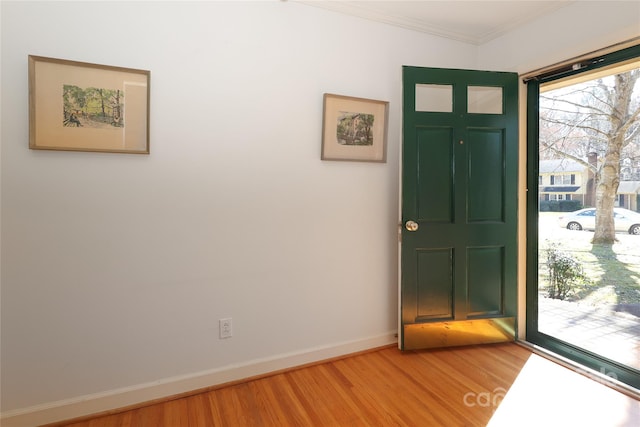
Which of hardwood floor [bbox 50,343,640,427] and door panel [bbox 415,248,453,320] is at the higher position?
door panel [bbox 415,248,453,320]

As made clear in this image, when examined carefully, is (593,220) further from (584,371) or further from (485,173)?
(584,371)

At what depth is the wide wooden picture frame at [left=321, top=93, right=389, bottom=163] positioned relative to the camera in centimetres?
230

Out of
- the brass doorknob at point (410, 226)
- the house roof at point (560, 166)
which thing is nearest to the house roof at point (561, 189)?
the house roof at point (560, 166)

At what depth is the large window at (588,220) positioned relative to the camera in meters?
2.13

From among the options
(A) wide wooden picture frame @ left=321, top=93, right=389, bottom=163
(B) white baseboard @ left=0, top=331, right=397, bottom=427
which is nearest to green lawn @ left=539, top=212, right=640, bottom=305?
(A) wide wooden picture frame @ left=321, top=93, right=389, bottom=163

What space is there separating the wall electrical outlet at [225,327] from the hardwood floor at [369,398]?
0.32 m

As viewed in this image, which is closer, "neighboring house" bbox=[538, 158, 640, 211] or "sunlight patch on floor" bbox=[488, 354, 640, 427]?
"sunlight patch on floor" bbox=[488, 354, 640, 427]

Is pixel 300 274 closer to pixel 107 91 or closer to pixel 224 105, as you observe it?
pixel 224 105

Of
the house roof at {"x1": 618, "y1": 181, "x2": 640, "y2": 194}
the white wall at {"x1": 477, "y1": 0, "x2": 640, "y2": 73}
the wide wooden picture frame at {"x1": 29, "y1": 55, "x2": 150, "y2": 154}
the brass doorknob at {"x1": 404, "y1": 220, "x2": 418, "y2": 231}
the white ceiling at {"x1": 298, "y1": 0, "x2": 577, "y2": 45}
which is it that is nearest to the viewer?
the wide wooden picture frame at {"x1": 29, "y1": 55, "x2": 150, "y2": 154}

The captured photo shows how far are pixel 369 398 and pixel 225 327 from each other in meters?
0.97

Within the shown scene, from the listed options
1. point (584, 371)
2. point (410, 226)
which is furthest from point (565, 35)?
point (584, 371)

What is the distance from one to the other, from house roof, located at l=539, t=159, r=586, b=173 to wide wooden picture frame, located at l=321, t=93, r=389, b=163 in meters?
1.25

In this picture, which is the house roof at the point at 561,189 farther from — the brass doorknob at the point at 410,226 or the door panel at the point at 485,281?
the brass doorknob at the point at 410,226

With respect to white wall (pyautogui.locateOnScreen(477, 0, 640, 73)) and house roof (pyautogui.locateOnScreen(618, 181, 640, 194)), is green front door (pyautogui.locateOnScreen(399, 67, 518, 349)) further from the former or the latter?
house roof (pyautogui.locateOnScreen(618, 181, 640, 194))
